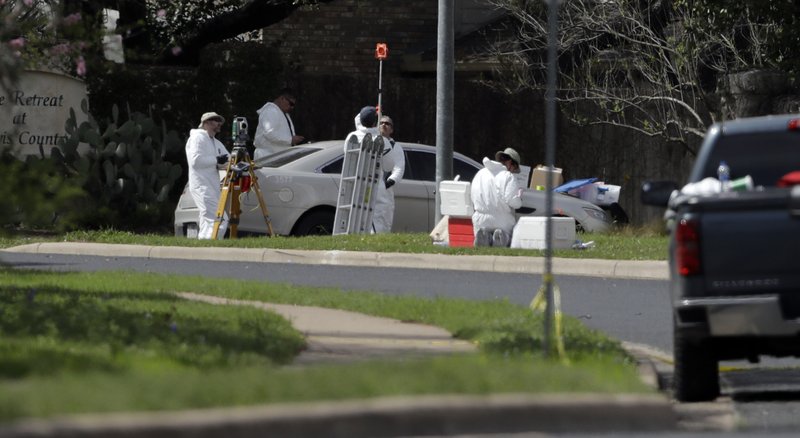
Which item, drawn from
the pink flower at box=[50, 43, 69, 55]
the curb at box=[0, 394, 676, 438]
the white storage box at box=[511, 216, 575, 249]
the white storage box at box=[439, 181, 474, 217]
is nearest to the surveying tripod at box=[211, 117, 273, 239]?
the white storage box at box=[439, 181, 474, 217]

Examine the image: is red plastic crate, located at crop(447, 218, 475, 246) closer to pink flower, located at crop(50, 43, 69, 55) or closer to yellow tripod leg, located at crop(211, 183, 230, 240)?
yellow tripod leg, located at crop(211, 183, 230, 240)

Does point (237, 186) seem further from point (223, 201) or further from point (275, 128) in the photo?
point (275, 128)

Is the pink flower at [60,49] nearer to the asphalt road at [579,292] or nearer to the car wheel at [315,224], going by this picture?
the asphalt road at [579,292]

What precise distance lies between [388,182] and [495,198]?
7.19 ft

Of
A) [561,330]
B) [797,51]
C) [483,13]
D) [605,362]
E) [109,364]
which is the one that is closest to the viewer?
[109,364]

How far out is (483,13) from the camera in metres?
30.9

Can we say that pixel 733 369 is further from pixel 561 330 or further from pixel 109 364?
pixel 109 364

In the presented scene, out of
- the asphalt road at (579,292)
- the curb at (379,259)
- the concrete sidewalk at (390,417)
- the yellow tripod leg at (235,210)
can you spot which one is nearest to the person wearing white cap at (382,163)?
the yellow tripod leg at (235,210)

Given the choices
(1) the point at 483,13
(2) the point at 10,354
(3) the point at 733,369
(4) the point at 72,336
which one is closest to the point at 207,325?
(4) the point at 72,336

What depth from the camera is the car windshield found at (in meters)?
20.7

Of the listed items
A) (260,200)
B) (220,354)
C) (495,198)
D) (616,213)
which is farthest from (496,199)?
(220,354)

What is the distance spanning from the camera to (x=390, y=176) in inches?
818

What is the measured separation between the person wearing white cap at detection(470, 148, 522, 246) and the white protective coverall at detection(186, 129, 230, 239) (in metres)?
3.14

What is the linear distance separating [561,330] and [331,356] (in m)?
1.53
